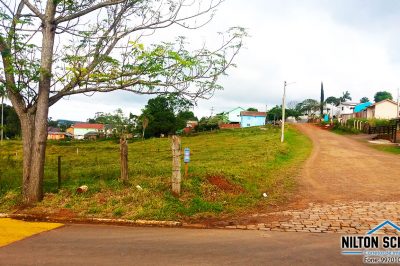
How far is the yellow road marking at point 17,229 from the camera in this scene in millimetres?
7238

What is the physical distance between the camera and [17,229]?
787cm

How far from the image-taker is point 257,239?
704cm

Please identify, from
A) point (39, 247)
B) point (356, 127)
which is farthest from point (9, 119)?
point (39, 247)

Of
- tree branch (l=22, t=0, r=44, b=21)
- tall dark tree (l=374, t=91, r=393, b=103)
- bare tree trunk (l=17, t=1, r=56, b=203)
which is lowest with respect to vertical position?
bare tree trunk (l=17, t=1, r=56, b=203)

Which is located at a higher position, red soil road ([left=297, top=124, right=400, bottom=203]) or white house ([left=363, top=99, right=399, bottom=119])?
white house ([left=363, top=99, right=399, bottom=119])

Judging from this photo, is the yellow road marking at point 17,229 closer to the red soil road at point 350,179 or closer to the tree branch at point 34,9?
the tree branch at point 34,9

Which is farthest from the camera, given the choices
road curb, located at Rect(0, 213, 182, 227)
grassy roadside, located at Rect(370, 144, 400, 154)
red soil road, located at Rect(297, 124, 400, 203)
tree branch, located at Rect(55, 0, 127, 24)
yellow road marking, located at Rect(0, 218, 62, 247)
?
grassy roadside, located at Rect(370, 144, 400, 154)

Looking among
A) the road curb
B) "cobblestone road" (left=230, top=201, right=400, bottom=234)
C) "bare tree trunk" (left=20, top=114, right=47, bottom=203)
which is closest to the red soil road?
"cobblestone road" (left=230, top=201, right=400, bottom=234)

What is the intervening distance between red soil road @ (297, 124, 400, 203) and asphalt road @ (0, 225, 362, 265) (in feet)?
14.5

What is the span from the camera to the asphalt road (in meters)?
5.82

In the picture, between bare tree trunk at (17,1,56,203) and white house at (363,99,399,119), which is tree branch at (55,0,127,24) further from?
white house at (363,99,399,119)

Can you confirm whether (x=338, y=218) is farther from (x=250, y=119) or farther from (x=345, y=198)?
(x=250, y=119)

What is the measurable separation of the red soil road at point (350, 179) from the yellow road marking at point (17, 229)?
7.30 meters

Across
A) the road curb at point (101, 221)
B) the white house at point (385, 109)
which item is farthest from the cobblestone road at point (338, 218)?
the white house at point (385, 109)
